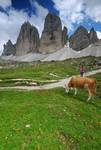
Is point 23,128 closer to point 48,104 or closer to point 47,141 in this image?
point 47,141

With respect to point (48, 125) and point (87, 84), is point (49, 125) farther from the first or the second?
point (87, 84)

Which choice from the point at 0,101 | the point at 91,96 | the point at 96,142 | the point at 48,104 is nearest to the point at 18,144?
the point at 96,142

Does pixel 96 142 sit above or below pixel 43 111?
below

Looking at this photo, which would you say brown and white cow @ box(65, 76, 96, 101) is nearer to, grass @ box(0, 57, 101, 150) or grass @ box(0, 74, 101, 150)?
grass @ box(0, 74, 101, 150)

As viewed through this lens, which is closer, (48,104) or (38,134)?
(38,134)

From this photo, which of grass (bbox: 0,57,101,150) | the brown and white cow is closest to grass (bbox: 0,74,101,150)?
grass (bbox: 0,57,101,150)

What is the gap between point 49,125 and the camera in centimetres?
2927

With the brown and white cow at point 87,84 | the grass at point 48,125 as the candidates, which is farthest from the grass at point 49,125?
the brown and white cow at point 87,84

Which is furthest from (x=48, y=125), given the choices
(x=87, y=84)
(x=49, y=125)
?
(x=87, y=84)

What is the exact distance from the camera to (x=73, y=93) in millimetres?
48531

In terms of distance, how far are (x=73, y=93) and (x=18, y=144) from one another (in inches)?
940

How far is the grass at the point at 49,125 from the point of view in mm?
26161

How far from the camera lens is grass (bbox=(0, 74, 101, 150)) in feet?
85.8

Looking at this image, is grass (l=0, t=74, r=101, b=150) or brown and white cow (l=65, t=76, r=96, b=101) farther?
brown and white cow (l=65, t=76, r=96, b=101)
